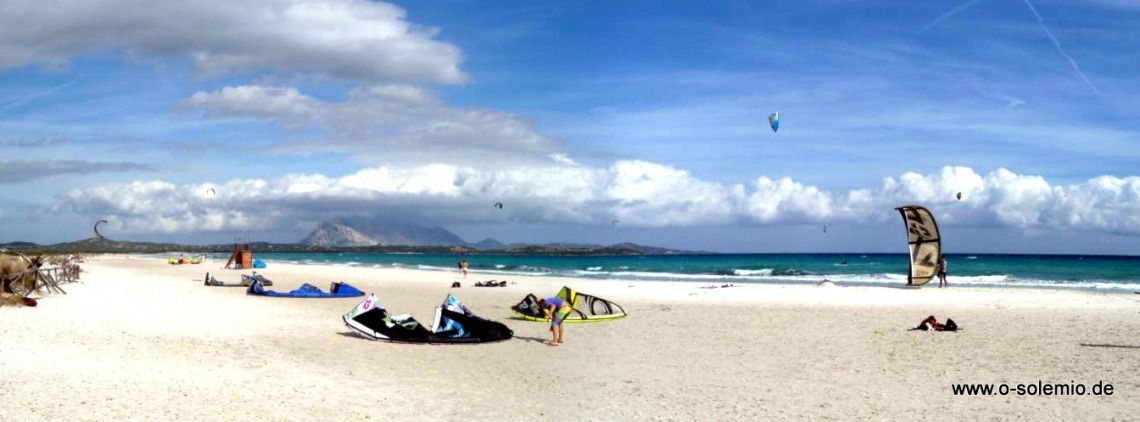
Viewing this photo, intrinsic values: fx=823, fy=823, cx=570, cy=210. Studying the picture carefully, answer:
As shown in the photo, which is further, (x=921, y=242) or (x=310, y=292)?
(x=921, y=242)

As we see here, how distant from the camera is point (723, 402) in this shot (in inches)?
314

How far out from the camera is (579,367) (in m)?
10.2

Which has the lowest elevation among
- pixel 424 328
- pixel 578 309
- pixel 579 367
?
pixel 579 367

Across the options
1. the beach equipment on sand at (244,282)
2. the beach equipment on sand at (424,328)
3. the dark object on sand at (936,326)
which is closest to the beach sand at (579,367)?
the beach equipment on sand at (424,328)

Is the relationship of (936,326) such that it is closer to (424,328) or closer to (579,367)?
(579,367)

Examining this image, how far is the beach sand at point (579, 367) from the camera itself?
24.7 feet

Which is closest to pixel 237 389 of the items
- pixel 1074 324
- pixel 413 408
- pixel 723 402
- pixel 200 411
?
pixel 200 411

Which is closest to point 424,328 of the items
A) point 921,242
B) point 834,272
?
point 921,242

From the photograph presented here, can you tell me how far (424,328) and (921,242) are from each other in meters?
20.7

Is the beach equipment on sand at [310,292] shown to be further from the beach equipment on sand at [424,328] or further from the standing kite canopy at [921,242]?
the standing kite canopy at [921,242]

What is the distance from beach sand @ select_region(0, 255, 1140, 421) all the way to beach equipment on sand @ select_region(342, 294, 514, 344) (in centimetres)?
25

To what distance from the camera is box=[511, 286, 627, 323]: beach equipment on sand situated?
49.8 ft

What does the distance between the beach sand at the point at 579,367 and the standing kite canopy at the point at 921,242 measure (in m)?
9.51

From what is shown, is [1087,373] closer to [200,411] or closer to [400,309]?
[200,411]
